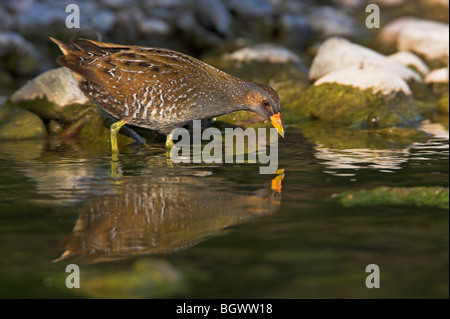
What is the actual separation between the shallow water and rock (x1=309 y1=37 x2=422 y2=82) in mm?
6206

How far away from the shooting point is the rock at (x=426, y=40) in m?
17.3

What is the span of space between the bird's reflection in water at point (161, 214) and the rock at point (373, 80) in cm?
550

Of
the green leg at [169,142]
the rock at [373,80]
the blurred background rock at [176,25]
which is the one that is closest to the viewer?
the green leg at [169,142]

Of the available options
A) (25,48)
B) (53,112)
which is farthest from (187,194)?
(25,48)

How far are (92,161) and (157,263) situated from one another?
393cm

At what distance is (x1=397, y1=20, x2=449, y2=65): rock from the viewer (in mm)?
17281

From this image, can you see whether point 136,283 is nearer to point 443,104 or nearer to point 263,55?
point 443,104

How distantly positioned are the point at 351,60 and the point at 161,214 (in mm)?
9450

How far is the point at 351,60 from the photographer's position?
1451cm

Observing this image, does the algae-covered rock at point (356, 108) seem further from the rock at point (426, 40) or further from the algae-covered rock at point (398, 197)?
the rock at point (426, 40)

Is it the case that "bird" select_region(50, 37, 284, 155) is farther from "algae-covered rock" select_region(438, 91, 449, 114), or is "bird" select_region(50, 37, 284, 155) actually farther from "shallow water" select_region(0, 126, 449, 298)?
"algae-covered rock" select_region(438, 91, 449, 114)

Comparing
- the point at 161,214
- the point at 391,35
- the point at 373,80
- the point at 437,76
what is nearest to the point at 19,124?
the point at 161,214

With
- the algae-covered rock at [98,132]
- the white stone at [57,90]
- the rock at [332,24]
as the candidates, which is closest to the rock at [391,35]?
the rock at [332,24]

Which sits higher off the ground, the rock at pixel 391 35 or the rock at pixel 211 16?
the rock at pixel 211 16
